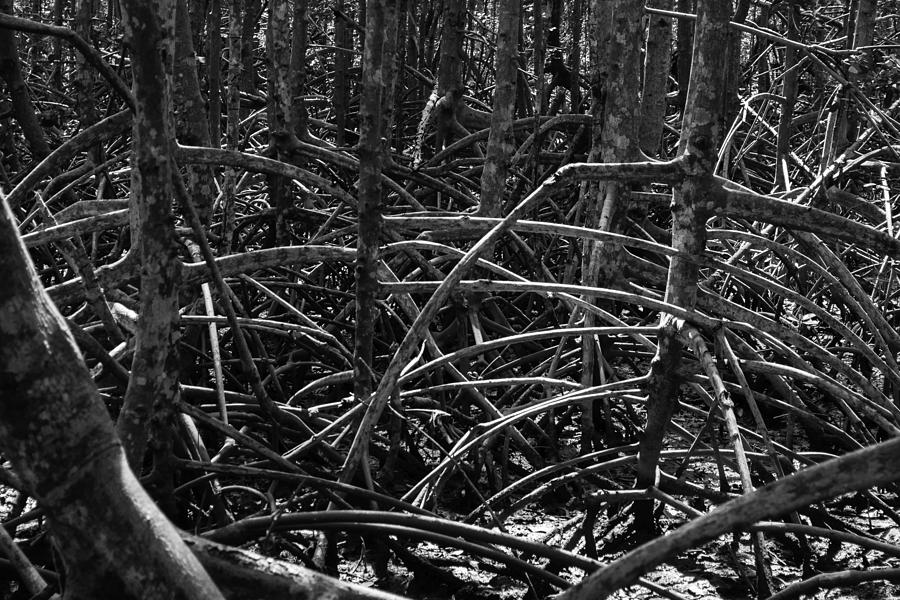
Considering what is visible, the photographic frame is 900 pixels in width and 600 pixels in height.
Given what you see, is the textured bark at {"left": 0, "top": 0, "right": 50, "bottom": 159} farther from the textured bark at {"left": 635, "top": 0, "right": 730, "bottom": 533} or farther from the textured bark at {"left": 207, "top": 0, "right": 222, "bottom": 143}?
the textured bark at {"left": 635, "top": 0, "right": 730, "bottom": 533}

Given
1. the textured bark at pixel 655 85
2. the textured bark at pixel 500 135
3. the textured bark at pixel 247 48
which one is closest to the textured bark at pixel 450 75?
the textured bark at pixel 655 85

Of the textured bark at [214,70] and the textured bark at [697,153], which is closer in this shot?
the textured bark at [697,153]

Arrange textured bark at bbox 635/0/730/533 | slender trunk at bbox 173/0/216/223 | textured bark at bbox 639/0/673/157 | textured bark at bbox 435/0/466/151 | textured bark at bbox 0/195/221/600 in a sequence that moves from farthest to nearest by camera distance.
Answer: textured bark at bbox 435/0/466/151
textured bark at bbox 639/0/673/157
slender trunk at bbox 173/0/216/223
textured bark at bbox 635/0/730/533
textured bark at bbox 0/195/221/600

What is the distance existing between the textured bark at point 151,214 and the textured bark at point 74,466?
2.24 feet

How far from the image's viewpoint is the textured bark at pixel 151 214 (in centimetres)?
161

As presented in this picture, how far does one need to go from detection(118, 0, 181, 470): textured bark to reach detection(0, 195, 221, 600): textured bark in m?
0.68

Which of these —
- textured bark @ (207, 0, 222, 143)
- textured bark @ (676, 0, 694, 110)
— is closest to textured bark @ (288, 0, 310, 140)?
textured bark @ (207, 0, 222, 143)

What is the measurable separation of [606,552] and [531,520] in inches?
13.1

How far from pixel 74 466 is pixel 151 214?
767 mm

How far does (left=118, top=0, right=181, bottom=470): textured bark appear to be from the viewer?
5.27 ft

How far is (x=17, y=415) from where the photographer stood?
0.99 meters

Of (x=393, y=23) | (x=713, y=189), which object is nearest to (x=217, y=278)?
(x=713, y=189)

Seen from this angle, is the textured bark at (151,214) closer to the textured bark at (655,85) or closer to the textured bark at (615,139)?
the textured bark at (615,139)

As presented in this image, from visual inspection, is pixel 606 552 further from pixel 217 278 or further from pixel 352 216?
A: pixel 352 216
